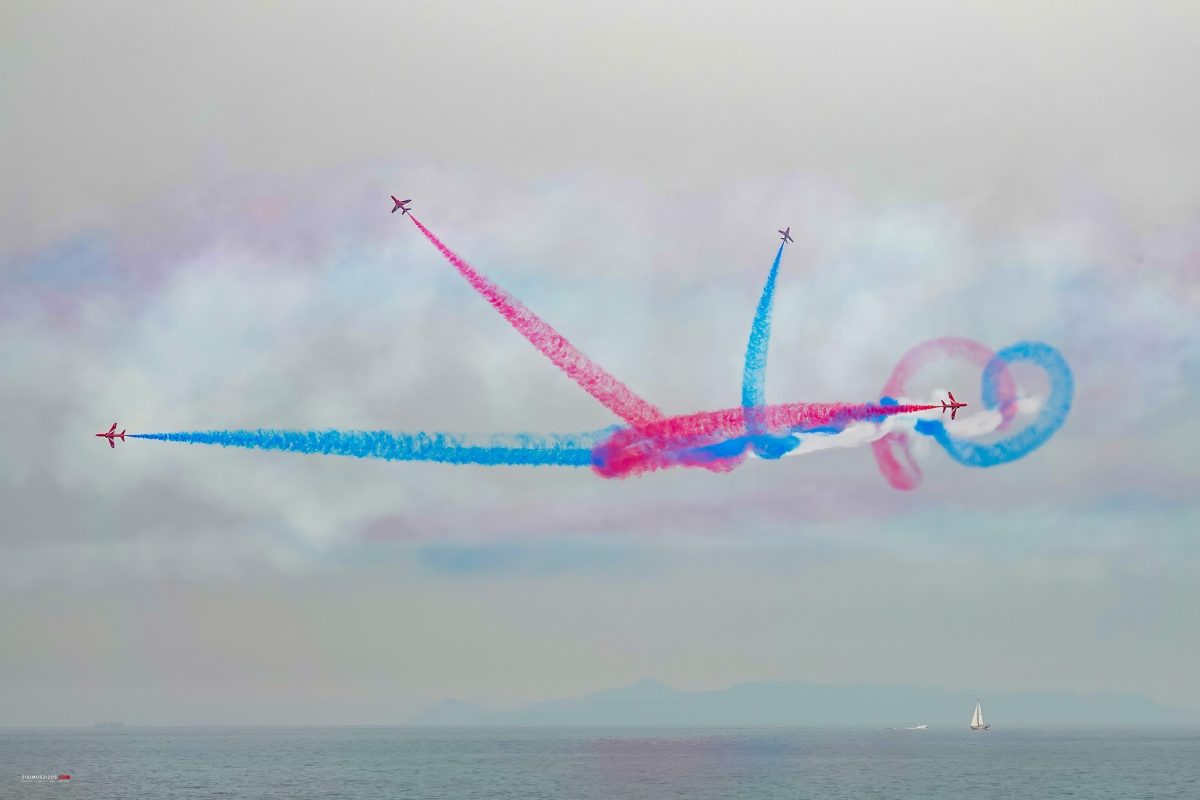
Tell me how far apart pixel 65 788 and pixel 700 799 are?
10563 centimetres

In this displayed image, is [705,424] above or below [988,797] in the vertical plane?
above

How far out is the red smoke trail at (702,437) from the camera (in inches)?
4545

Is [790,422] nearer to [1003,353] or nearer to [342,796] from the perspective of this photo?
[1003,353]

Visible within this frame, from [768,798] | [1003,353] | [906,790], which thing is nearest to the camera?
[1003,353]

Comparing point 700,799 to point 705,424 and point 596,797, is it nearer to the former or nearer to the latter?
point 596,797

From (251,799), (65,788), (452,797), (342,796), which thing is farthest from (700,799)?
(65,788)

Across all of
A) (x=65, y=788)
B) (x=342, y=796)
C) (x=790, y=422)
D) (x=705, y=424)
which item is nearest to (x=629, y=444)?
(x=705, y=424)

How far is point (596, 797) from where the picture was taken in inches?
6983

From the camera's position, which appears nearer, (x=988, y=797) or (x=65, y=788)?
(x=988, y=797)

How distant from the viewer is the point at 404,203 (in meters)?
118

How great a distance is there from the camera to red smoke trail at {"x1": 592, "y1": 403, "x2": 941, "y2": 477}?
115 metres

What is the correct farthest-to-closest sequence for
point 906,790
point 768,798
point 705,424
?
point 906,790, point 768,798, point 705,424

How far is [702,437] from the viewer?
117 metres

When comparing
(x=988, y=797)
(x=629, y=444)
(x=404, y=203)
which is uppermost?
(x=404, y=203)
